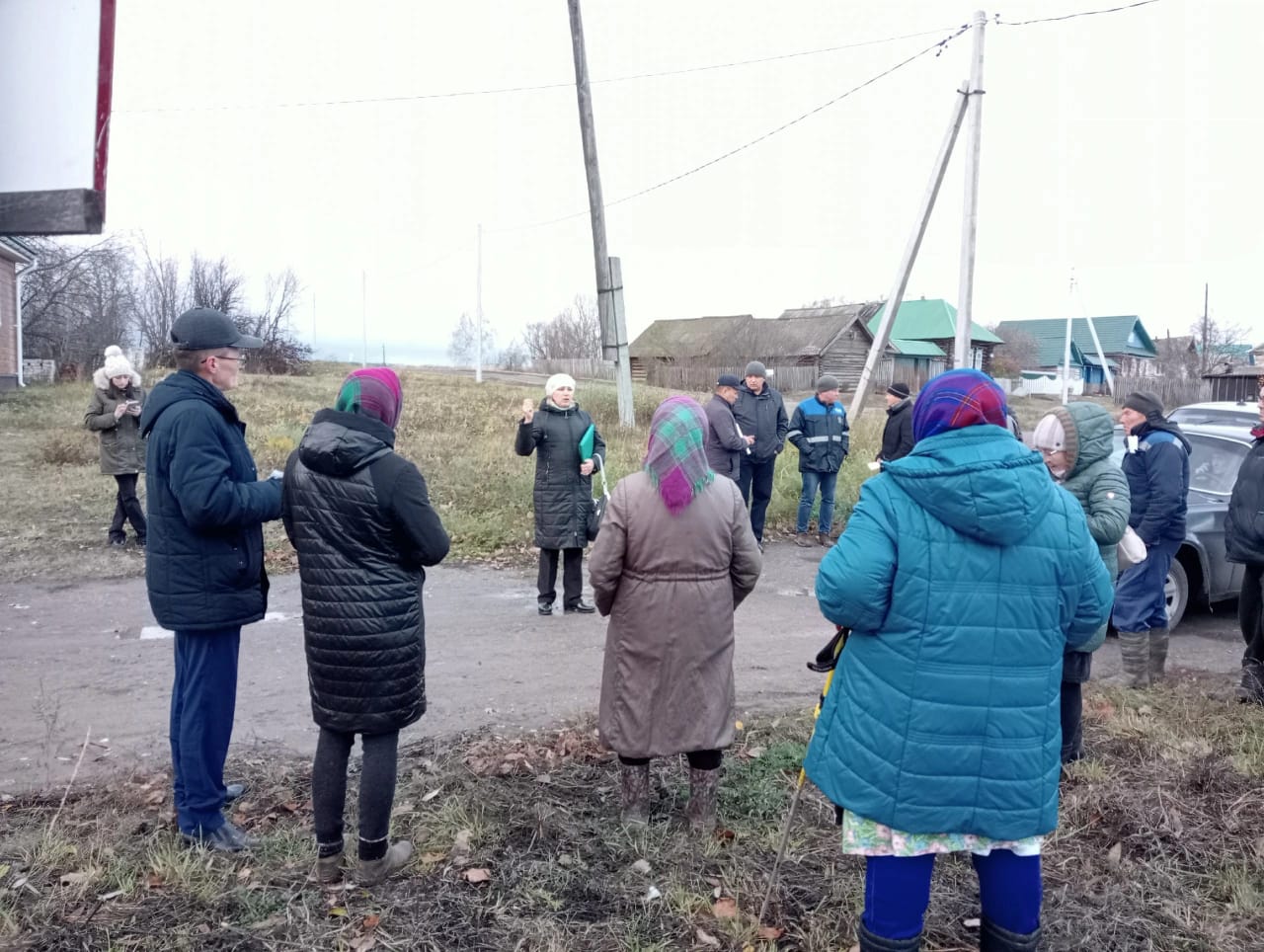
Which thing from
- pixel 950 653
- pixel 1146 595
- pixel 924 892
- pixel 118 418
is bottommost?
pixel 924 892

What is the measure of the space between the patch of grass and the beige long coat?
1.54 feet

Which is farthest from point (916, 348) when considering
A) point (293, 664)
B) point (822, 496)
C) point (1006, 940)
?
point (1006, 940)

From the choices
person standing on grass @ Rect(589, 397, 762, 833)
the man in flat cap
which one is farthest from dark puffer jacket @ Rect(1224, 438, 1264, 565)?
person standing on grass @ Rect(589, 397, 762, 833)

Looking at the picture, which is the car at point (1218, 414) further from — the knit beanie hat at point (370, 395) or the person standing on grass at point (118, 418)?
the person standing on grass at point (118, 418)

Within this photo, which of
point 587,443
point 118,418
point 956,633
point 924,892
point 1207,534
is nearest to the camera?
point 956,633

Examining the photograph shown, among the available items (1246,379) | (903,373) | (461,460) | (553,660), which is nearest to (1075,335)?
(903,373)

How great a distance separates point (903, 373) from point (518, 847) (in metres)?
49.1

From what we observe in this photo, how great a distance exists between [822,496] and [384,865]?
8.42 meters

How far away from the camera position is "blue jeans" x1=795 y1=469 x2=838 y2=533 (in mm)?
10930

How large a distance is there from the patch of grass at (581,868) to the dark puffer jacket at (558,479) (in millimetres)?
2853

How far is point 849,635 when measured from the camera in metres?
2.76

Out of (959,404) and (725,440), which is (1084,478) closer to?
(959,404)

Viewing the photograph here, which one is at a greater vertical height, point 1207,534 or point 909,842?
point 1207,534

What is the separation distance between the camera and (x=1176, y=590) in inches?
287
